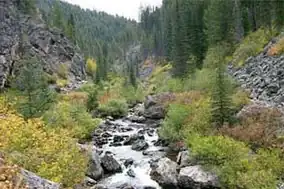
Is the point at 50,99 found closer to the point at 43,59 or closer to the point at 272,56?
the point at 272,56

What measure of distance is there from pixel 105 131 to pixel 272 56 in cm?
2475

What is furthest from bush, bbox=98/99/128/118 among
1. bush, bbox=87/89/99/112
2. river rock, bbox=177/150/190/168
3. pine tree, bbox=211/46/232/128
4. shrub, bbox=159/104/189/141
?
river rock, bbox=177/150/190/168

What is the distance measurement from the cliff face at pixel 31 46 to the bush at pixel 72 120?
19279 mm

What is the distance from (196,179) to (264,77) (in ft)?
78.9

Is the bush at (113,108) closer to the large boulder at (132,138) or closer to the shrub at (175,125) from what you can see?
the large boulder at (132,138)

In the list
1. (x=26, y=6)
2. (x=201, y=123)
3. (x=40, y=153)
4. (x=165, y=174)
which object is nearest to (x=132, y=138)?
(x=201, y=123)

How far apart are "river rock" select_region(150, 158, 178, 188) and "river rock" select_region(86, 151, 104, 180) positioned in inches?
171

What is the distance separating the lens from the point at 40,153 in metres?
23.4

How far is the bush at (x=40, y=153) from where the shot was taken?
71.2ft

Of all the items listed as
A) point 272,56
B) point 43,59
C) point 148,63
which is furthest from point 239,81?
point 148,63

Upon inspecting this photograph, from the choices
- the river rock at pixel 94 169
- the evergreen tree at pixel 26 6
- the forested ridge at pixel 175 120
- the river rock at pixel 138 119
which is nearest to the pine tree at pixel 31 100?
the forested ridge at pixel 175 120

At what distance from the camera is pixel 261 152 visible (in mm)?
29188

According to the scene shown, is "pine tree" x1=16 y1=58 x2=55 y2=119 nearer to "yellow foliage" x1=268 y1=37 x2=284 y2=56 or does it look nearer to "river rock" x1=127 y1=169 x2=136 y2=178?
"river rock" x1=127 y1=169 x2=136 y2=178

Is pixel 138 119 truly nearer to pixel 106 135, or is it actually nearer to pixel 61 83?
pixel 106 135
